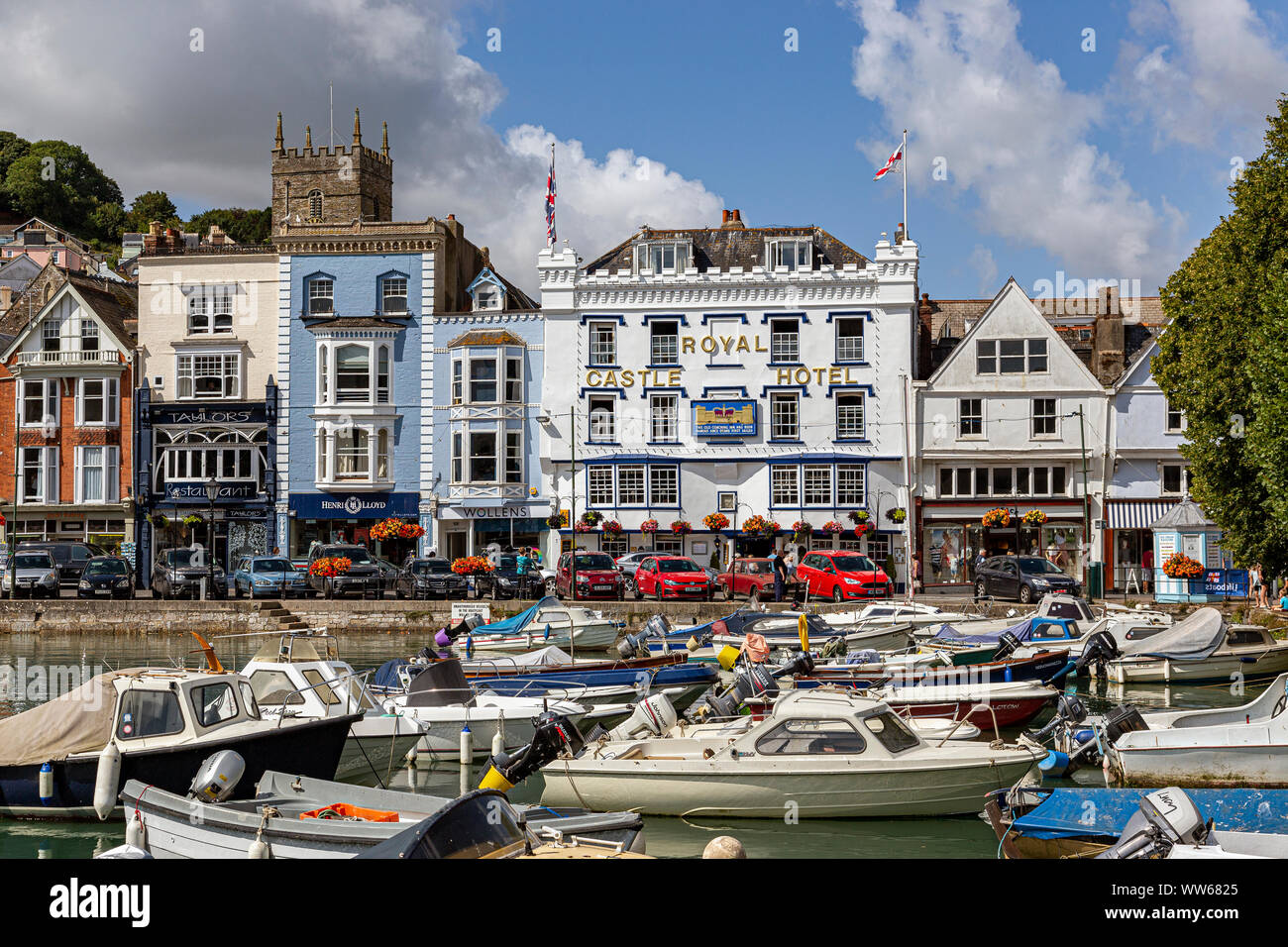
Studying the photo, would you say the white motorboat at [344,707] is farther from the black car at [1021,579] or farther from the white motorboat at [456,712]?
the black car at [1021,579]

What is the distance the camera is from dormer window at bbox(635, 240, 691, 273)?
170 feet

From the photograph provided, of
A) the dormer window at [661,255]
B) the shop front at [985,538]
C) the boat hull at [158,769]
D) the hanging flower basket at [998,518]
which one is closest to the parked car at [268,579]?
the dormer window at [661,255]

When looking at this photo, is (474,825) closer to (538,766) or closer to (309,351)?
(538,766)

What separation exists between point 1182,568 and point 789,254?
68.7 ft

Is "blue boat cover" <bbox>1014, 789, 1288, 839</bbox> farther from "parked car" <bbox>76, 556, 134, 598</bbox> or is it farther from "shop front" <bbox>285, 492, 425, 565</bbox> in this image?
"shop front" <bbox>285, 492, 425, 565</bbox>

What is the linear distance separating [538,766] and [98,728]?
→ 623 cm

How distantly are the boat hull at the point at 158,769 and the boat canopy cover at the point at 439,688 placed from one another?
154 inches

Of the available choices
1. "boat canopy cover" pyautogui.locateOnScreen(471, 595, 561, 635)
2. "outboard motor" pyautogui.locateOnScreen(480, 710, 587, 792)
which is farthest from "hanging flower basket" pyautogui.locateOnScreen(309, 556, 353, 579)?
"outboard motor" pyautogui.locateOnScreen(480, 710, 587, 792)

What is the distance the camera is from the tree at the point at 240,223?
339ft

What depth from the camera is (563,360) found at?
170 feet

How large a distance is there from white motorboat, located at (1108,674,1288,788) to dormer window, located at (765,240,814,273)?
35800 mm

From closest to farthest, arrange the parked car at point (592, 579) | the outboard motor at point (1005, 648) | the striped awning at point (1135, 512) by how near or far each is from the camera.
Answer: the outboard motor at point (1005, 648), the parked car at point (592, 579), the striped awning at point (1135, 512)

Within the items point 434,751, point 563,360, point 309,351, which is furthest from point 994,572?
point 309,351

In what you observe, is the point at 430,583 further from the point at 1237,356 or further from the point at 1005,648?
the point at 1237,356
